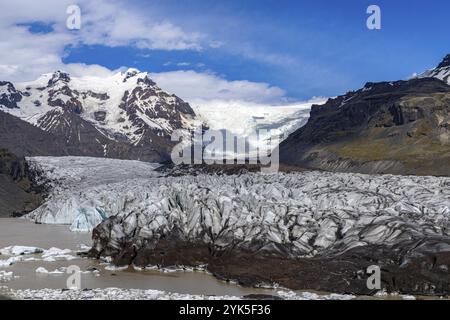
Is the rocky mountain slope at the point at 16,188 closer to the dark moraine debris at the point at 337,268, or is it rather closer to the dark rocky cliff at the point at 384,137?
the dark moraine debris at the point at 337,268

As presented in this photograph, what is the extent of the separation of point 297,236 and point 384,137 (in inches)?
4656

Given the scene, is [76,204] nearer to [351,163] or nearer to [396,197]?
[396,197]

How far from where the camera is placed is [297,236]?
25.5 meters

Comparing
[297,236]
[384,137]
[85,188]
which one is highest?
[384,137]

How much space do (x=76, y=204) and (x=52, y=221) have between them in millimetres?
2699

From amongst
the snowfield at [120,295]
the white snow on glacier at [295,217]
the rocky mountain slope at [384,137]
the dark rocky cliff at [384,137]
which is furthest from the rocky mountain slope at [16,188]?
the dark rocky cliff at [384,137]

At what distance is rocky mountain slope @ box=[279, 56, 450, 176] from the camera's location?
371 ft

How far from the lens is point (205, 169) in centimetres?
9506

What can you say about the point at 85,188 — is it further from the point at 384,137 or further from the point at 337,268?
the point at 384,137

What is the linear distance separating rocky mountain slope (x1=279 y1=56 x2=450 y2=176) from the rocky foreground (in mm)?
74517

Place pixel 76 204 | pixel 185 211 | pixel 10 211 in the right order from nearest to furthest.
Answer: pixel 185 211
pixel 76 204
pixel 10 211

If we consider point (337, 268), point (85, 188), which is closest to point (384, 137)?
point (85, 188)
